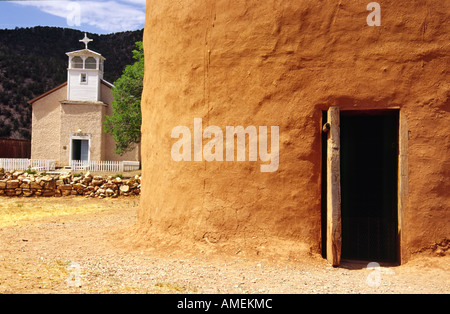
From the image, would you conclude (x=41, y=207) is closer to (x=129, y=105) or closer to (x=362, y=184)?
(x=362, y=184)

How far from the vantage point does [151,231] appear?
18.9 ft

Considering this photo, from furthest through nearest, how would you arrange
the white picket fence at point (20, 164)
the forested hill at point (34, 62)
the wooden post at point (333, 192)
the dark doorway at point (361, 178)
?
1. the forested hill at point (34, 62)
2. the white picket fence at point (20, 164)
3. the dark doorway at point (361, 178)
4. the wooden post at point (333, 192)

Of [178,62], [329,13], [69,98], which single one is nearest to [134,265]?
[178,62]

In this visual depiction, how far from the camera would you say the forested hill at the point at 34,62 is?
3578 centimetres

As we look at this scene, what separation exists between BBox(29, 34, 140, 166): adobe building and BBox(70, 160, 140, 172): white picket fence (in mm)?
1117

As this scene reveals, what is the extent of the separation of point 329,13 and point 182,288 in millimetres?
3767

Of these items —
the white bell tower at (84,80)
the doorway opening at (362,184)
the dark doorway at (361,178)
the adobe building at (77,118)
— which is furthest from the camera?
the white bell tower at (84,80)

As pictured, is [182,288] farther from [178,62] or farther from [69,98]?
[69,98]

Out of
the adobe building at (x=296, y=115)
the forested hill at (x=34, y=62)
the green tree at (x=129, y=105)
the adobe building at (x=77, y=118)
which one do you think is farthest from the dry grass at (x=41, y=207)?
the forested hill at (x=34, y=62)

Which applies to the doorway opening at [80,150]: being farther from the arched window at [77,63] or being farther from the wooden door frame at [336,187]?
the wooden door frame at [336,187]

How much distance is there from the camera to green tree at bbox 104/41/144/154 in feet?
64.2

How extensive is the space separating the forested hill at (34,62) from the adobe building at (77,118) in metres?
13.0

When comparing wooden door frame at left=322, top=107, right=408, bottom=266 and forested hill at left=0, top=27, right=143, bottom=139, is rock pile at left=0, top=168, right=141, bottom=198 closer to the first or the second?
wooden door frame at left=322, top=107, right=408, bottom=266

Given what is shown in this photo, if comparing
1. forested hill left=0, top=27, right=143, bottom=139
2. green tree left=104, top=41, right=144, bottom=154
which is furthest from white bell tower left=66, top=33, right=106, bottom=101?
forested hill left=0, top=27, right=143, bottom=139
